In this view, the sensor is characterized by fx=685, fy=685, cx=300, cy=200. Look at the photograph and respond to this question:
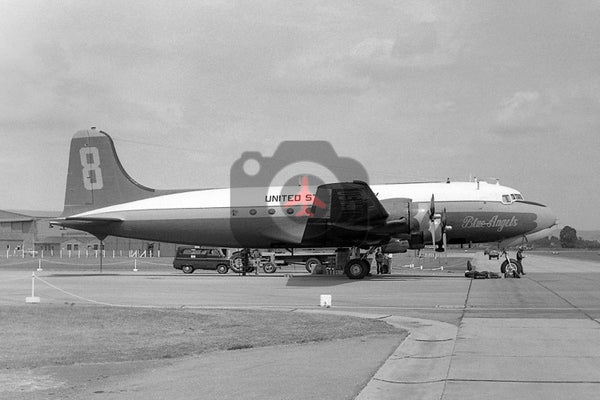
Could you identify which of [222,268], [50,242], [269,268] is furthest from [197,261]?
[50,242]

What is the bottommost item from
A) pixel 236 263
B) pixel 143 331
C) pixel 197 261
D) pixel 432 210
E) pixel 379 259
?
pixel 143 331

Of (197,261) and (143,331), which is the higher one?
(197,261)

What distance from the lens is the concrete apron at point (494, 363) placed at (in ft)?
28.8

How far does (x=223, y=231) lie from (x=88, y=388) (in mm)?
30629

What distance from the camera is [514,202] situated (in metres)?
38.5

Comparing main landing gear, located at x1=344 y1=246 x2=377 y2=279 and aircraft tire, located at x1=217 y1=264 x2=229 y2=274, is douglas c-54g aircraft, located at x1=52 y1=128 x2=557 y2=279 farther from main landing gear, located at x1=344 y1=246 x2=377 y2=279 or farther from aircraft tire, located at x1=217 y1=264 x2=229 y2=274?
aircraft tire, located at x1=217 y1=264 x2=229 y2=274

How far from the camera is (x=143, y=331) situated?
1571 centimetres

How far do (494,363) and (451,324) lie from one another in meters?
5.73

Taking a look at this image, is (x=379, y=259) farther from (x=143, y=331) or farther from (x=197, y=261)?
(x=143, y=331)

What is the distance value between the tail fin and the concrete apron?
29375 mm

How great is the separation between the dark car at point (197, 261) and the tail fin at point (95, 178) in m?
11.6

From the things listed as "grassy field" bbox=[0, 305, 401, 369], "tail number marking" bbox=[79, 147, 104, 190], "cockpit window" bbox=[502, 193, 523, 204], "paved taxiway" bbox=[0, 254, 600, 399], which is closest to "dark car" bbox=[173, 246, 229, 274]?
"tail number marking" bbox=[79, 147, 104, 190]

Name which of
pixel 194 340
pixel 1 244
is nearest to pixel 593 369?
pixel 194 340

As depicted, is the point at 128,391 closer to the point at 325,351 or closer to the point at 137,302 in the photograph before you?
the point at 325,351
